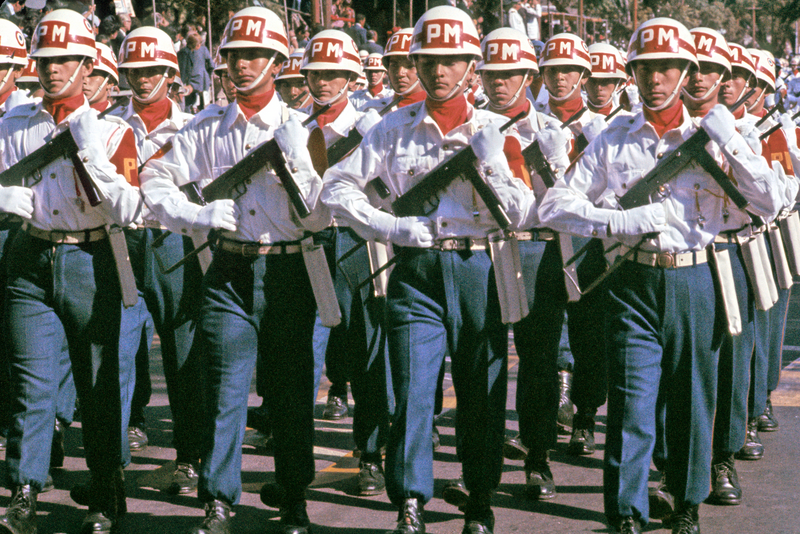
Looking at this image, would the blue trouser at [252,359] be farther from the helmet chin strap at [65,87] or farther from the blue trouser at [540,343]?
the blue trouser at [540,343]

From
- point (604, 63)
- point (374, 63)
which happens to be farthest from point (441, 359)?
point (374, 63)

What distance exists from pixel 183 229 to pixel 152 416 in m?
3.30

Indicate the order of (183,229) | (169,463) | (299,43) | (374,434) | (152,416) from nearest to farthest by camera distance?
(183,229) < (374,434) < (169,463) < (152,416) < (299,43)

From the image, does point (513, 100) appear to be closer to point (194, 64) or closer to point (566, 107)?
point (566, 107)

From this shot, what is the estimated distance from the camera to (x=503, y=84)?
680cm

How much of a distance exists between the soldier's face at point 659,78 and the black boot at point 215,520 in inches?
103

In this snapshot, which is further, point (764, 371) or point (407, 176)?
point (764, 371)

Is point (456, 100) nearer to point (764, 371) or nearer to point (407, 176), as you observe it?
point (407, 176)

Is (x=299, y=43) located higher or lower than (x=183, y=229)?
higher

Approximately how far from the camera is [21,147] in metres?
5.65

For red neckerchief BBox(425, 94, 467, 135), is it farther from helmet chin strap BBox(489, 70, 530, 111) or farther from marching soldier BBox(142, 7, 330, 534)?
helmet chin strap BBox(489, 70, 530, 111)

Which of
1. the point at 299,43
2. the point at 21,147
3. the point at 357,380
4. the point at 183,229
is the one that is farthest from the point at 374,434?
the point at 299,43

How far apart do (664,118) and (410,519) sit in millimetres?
2100

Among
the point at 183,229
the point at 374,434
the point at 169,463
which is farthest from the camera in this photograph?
the point at 169,463
